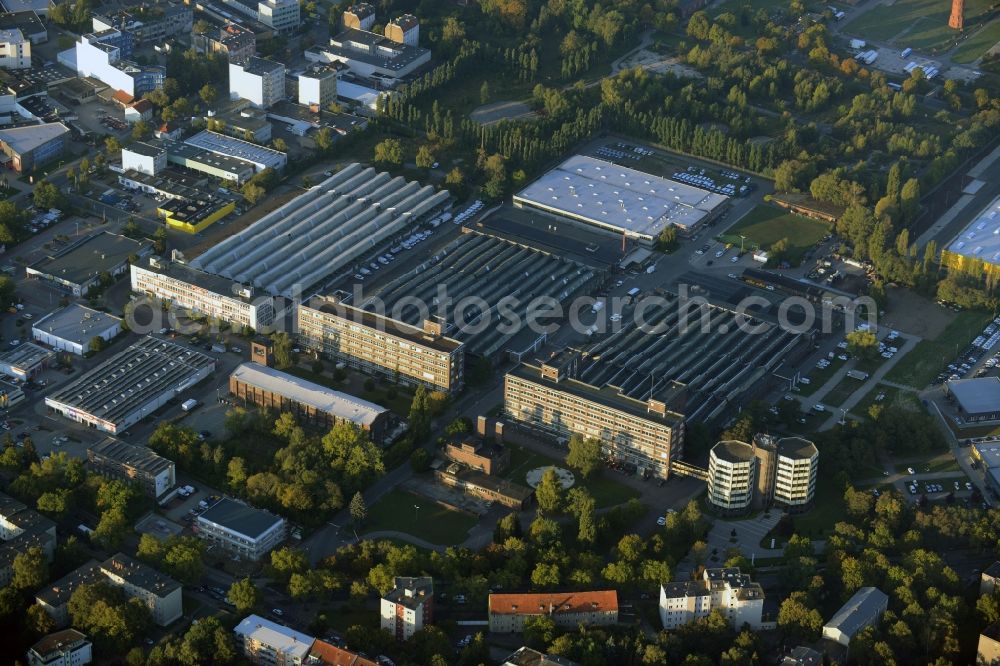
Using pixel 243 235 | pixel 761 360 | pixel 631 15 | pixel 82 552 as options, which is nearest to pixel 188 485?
pixel 82 552

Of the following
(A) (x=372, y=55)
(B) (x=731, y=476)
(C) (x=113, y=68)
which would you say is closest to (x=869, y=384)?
(B) (x=731, y=476)

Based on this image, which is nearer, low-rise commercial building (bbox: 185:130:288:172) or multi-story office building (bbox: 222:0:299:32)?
low-rise commercial building (bbox: 185:130:288:172)

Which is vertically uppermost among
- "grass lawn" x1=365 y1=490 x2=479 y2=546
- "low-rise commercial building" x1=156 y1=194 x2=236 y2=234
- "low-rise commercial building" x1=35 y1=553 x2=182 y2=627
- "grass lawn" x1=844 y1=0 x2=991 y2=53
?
"grass lawn" x1=844 y1=0 x2=991 y2=53

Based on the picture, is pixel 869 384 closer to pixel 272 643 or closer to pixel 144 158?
pixel 272 643

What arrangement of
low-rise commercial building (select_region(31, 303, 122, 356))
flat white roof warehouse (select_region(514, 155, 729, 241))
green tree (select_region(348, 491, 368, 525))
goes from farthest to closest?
flat white roof warehouse (select_region(514, 155, 729, 241)), low-rise commercial building (select_region(31, 303, 122, 356)), green tree (select_region(348, 491, 368, 525))

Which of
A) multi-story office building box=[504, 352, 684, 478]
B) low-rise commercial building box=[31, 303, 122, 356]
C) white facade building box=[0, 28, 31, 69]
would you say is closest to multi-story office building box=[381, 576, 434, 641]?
multi-story office building box=[504, 352, 684, 478]

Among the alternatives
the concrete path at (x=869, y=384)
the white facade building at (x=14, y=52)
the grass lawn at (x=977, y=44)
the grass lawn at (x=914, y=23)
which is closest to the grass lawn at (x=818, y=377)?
the concrete path at (x=869, y=384)

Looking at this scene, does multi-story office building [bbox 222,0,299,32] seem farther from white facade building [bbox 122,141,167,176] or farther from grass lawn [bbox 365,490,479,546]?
grass lawn [bbox 365,490,479,546]
